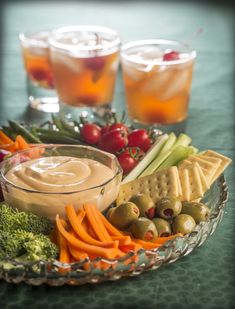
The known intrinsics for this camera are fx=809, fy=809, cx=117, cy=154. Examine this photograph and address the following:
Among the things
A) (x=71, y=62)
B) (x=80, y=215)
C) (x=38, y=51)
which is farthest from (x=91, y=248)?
(x=38, y=51)

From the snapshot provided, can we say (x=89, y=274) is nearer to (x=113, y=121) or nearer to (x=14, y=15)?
Answer: (x=113, y=121)

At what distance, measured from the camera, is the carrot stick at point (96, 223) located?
5.70 ft

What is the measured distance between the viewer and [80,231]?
5.68ft

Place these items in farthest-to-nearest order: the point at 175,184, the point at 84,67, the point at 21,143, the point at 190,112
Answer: the point at 190,112
the point at 84,67
the point at 21,143
the point at 175,184

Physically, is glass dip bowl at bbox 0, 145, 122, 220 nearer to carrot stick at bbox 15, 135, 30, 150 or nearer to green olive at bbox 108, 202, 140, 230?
green olive at bbox 108, 202, 140, 230

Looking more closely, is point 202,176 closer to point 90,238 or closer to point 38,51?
point 90,238

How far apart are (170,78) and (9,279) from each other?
1122 mm

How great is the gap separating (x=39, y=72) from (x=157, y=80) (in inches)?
21.3

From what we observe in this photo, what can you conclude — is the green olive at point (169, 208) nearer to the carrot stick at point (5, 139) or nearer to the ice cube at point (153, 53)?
the carrot stick at point (5, 139)

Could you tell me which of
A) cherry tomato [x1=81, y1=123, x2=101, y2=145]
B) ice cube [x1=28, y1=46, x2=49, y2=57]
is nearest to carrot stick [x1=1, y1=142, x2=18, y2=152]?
cherry tomato [x1=81, y1=123, x2=101, y2=145]

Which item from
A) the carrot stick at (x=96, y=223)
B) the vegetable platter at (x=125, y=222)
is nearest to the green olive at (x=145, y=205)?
the vegetable platter at (x=125, y=222)

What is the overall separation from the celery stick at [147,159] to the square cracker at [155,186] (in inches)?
3.2

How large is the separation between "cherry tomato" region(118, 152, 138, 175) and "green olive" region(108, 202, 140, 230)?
0.34 metres

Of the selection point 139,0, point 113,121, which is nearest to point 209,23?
point 139,0
